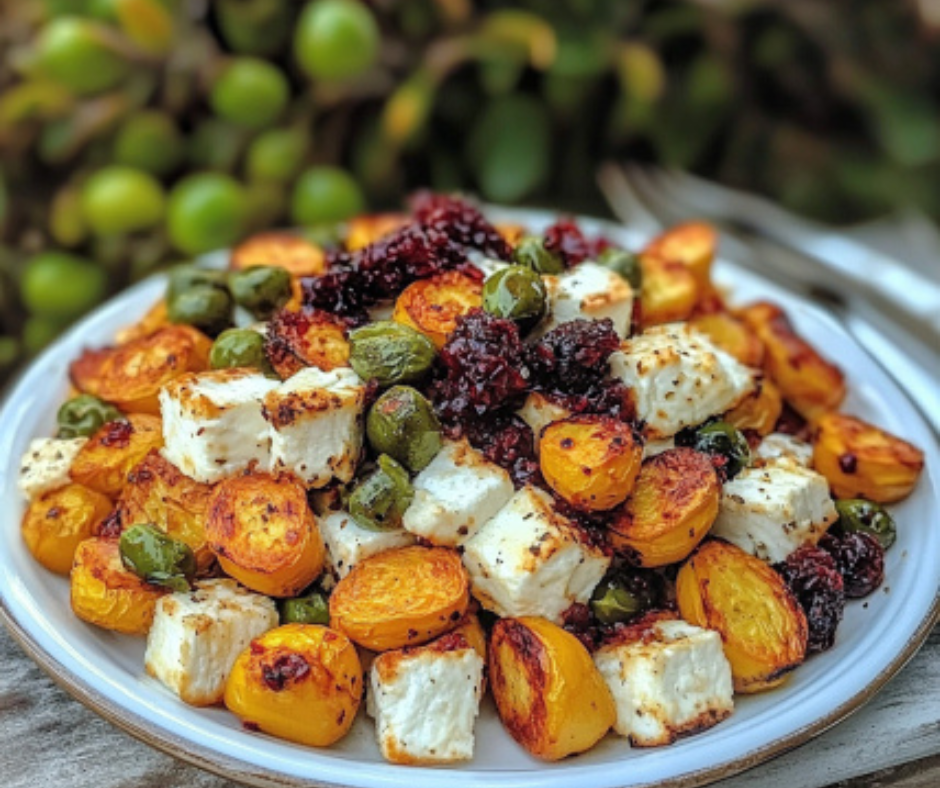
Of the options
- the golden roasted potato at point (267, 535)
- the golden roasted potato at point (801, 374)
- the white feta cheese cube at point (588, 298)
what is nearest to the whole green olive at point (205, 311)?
the golden roasted potato at point (267, 535)

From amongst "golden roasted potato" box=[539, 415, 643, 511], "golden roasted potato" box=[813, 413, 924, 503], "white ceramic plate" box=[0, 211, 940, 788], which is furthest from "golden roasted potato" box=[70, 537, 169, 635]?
"golden roasted potato" box=[813, 413, 924, 503]

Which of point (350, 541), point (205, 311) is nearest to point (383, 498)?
point (350, 541)

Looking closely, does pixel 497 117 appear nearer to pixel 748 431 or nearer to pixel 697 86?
pixel 697 86

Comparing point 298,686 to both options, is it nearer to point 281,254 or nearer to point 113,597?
point 113,597

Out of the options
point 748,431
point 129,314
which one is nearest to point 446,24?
point 129,314

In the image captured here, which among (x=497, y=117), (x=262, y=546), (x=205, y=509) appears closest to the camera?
(x=262, y=546)
